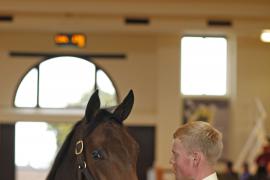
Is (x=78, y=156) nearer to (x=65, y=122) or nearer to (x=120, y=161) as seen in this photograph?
(x=120, y=161)

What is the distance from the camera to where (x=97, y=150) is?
3.07 m

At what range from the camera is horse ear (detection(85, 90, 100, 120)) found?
3103mm

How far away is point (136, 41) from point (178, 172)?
43.2ft

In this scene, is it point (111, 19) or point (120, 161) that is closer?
point (120, 161)

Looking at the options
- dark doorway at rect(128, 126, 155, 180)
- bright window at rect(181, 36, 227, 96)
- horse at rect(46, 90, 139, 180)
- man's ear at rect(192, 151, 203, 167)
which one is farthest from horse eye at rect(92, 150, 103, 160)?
bright window at rect(181, 36, 227, 96)

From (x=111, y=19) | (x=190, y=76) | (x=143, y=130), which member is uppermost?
(x=111, y=19)

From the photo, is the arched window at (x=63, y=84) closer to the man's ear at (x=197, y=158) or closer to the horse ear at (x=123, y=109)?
the horse ear at (x=123, y=109)

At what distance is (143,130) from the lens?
15.7 metres

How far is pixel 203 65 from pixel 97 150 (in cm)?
1298

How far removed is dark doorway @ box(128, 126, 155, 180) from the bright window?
1.20 m

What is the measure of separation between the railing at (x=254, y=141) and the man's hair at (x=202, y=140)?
12.1 meters

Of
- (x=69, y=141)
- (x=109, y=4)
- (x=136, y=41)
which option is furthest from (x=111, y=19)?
(x=69, y=141)

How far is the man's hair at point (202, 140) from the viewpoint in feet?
8.63

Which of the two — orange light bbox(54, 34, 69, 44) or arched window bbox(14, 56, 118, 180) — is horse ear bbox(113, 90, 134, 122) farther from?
arched window bbox(14, 56, 118, 180)
